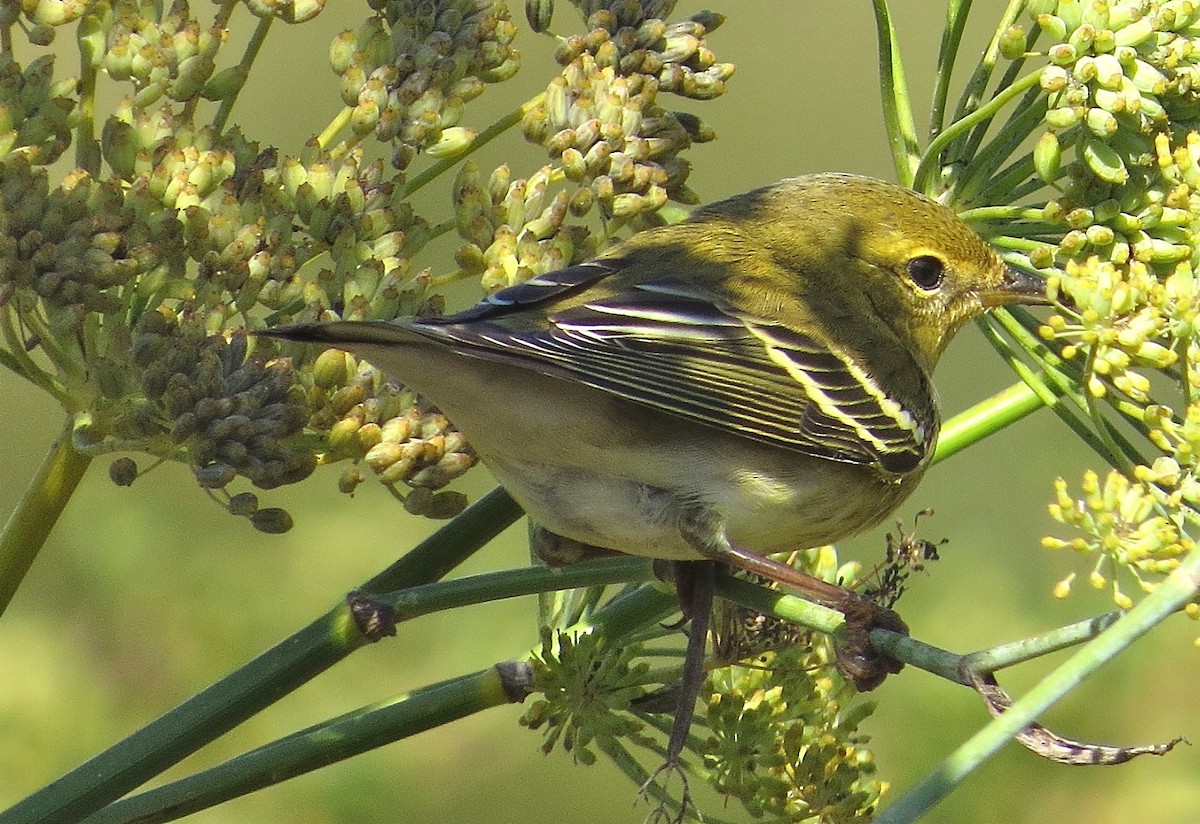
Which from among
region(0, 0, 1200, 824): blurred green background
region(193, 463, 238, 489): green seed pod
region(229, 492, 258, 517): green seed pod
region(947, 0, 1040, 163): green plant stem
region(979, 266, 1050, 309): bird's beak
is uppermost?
region(947, 0, 1040, 163): green plant stem

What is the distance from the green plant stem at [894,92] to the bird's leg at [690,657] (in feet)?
3.17

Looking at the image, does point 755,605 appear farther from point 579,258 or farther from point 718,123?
point 718,123

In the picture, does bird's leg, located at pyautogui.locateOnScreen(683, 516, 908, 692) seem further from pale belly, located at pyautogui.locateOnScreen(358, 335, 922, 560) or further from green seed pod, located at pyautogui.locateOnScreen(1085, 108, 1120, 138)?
green seed pod, located at pyautogui.locateOnScreen(1085, 108, 1120, 138)

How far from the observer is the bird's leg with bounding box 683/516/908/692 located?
2.32 meters

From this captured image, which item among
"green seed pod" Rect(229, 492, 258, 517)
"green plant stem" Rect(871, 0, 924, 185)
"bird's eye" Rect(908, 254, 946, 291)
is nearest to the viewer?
"green seed pod" Rect(229, 492, 258, 517)

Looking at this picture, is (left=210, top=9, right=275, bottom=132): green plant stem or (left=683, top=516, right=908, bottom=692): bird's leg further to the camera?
(left=210, top=9, right=275, bottom=132): green plant stem

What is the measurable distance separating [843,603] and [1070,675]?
828 millimetres

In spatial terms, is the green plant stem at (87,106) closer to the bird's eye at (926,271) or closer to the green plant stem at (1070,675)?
the green plant stem at (1070,675)

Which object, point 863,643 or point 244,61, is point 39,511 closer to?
point 244,61

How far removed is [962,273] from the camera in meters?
3.35

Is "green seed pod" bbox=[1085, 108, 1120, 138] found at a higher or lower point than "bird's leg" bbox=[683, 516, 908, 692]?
higher

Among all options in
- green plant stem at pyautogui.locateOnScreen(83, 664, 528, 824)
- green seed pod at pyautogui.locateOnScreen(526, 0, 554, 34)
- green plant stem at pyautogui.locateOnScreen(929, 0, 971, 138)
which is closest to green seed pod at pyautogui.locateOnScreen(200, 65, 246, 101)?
green seed pod at pyautogui.locateOnScreen(526, 0, 554, 34)

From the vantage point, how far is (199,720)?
2.41 metres

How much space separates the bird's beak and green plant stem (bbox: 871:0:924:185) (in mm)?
307
